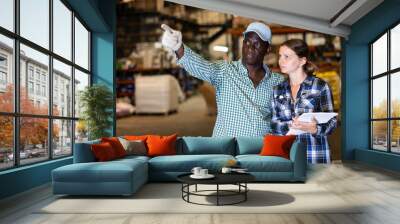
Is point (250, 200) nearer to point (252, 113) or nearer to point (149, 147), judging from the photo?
point (252, 113)

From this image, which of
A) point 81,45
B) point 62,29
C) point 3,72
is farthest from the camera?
point 81,45

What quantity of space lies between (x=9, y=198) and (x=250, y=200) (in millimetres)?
2546

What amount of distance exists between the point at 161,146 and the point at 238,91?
62.1 inches

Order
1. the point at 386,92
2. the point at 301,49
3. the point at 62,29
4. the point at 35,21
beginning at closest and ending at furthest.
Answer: the point at 301,49 → the point at 35,21 → the point at 62,29 → the point at 386,92

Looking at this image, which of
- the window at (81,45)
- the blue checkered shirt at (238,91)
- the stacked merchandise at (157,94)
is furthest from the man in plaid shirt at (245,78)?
the stacked merchandise at (157,94)

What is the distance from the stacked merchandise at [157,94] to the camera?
9258 millimetres

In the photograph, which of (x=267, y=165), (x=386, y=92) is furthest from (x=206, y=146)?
(x=386, y=92)

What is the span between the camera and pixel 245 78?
527 cm

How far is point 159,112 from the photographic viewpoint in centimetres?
938

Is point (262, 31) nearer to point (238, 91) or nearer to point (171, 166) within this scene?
point (238, 91)

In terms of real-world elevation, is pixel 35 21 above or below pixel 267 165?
above

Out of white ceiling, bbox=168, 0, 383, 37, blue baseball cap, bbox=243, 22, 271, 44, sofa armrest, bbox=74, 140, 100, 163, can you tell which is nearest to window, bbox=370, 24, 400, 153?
white ceiling, bbox=168, 0, 383, 37

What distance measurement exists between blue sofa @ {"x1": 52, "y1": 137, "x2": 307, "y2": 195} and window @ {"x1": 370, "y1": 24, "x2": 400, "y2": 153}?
121 inches

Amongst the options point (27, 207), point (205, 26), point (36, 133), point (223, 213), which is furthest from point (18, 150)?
point (205, 26)
